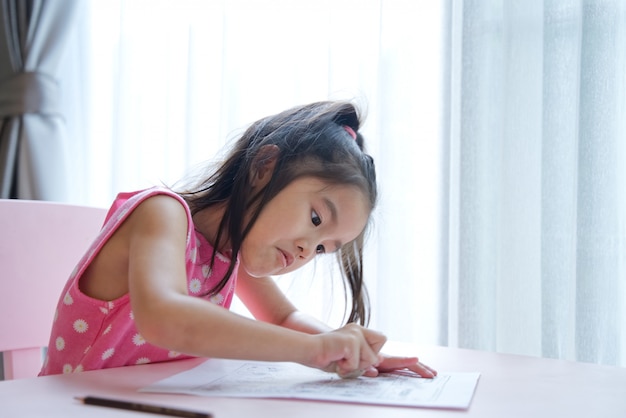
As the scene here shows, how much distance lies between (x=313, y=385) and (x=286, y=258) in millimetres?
300

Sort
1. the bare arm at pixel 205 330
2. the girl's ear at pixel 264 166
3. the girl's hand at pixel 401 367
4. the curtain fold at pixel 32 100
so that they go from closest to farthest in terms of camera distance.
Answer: the bare arm at pixel 205 330 → the girl's hand at pixel 401 367 → the girl's ear at pixel 264 166 → the curtain fold at pixel 32 100

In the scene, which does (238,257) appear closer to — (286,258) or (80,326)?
(286,258)

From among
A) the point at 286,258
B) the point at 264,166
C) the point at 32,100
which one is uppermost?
the point at 32,100

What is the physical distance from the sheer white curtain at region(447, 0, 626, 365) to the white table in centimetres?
49

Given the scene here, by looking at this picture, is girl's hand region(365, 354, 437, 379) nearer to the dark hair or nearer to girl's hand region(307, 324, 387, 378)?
girl's hand region(307, 324, 387, 378)

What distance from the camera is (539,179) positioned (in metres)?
1.34

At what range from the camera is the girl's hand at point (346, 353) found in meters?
0.72

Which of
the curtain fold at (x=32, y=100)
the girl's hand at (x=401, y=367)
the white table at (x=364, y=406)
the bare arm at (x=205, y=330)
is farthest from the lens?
the curtain fold at (x=32, y=100)

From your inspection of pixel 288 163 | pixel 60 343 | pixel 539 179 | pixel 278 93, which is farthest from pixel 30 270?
pixel 539 179

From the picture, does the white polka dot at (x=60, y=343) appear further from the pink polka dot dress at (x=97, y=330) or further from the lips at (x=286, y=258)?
the lips at (x=286, y=258)

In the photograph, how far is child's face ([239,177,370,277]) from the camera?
3.10 feet

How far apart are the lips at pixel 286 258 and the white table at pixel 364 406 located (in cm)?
20

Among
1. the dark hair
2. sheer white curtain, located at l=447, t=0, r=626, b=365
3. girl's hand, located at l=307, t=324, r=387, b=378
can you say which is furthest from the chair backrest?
Answer: sheer white curtain, located at l=447, t=0, r=626, b=365

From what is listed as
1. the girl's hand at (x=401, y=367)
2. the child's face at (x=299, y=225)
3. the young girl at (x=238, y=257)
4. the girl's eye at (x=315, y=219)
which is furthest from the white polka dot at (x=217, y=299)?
the girl's hand at (x=401, y=367)
